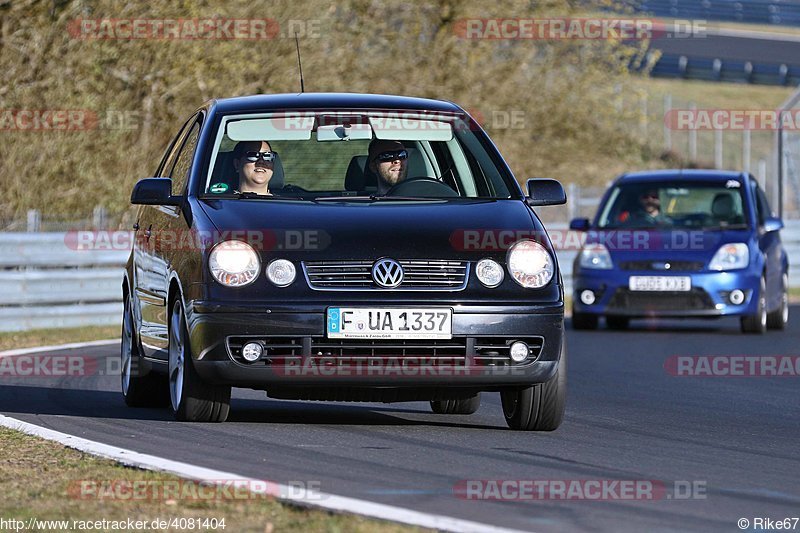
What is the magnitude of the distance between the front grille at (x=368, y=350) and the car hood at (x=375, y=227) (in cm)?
40

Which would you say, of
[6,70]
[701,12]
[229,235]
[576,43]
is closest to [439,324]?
[229,235]

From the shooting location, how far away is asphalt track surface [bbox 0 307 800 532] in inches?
259

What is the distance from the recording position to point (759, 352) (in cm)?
1605

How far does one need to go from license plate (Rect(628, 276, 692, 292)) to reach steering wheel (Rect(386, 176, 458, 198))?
889 cm

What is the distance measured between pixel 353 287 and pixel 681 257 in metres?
10.2

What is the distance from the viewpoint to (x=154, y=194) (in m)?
9.58

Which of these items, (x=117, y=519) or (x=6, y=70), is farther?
(x=6, y=70)

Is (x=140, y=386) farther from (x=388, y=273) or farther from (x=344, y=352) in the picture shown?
(x=388, y=273)

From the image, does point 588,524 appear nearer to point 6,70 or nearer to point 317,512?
point 317,512

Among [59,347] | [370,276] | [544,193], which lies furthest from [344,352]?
[59,347]

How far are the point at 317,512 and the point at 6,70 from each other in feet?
64.7
